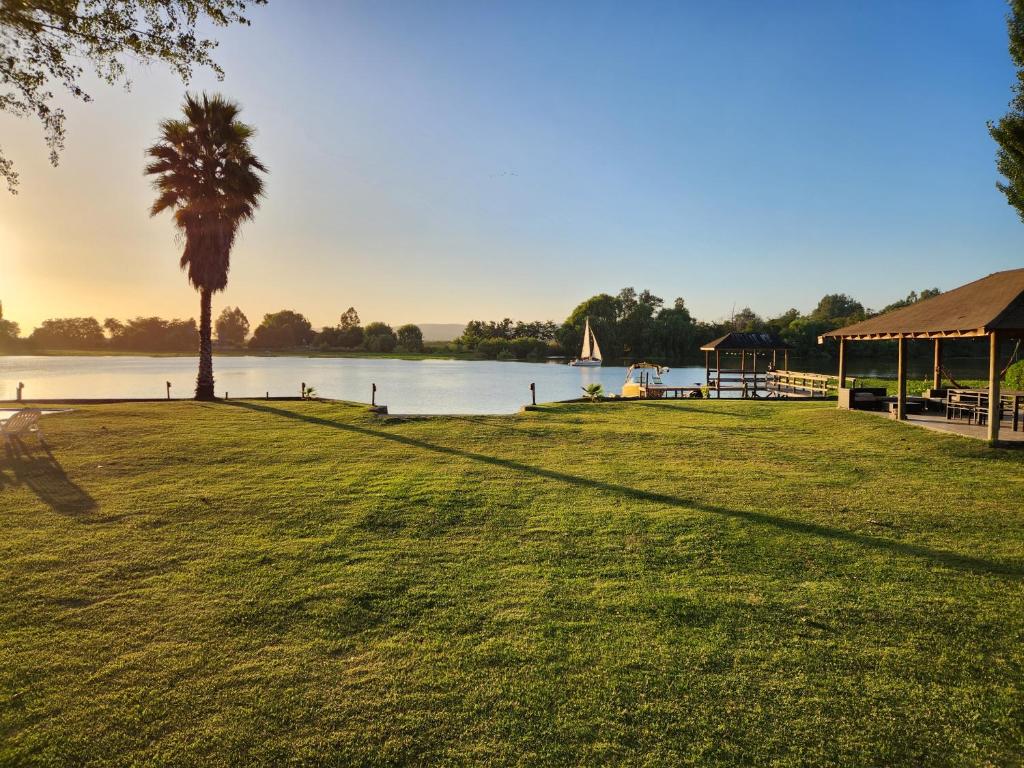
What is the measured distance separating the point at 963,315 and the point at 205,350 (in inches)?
945

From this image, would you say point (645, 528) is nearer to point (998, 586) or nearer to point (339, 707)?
point (998, 586)

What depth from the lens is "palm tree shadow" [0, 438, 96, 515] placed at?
293 inches

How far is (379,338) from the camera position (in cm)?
11638

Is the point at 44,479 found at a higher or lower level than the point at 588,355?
lower

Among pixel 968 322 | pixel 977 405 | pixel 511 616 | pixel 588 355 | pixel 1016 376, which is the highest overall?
pixel 968 322

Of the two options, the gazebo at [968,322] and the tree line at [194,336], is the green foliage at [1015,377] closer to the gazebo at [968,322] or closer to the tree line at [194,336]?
the gazebo at [968,322]

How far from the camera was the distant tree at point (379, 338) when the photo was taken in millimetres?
115438

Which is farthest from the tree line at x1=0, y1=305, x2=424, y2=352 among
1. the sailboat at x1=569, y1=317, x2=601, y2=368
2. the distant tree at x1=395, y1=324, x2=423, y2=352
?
the sailboat at x1=569, y1=317, x2=601, y2=368

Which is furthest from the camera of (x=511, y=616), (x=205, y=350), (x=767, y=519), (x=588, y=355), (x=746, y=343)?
(x=588, y=355)

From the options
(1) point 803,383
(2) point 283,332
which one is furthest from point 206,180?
(2) point 283,332

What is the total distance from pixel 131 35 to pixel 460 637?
9054 millimetres

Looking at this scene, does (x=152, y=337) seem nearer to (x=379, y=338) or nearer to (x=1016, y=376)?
(x=379, y=338)

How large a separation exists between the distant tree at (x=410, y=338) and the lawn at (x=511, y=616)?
10731cm

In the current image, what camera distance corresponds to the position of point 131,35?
24.5 feet
